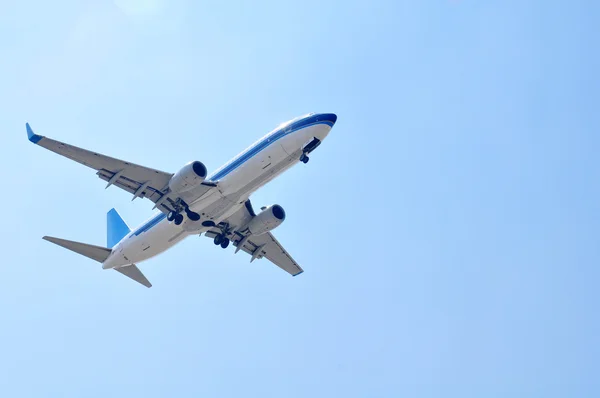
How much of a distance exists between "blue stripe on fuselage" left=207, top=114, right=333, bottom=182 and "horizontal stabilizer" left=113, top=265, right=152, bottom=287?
10.7 metres

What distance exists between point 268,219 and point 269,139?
740 centimetres

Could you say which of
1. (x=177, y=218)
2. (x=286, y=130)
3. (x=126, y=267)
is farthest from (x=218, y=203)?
(x=126, y=267)

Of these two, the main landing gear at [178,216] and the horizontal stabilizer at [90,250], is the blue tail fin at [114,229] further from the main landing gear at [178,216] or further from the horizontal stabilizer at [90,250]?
the main landing gear at [178,216]

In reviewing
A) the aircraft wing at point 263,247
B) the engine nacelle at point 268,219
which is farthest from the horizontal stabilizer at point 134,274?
the engine nacelle at point 268,219

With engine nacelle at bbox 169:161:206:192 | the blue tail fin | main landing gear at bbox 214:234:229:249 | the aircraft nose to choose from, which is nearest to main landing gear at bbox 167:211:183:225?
engine nacelle at bbox 169:161:206:192

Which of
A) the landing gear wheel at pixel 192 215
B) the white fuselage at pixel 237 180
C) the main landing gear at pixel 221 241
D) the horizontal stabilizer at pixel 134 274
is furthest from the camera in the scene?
the main landing gear at pixel 221 241

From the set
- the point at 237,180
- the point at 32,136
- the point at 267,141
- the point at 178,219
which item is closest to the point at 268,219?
the point at 237,180

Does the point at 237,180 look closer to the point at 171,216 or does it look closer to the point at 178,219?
the point at 178,219

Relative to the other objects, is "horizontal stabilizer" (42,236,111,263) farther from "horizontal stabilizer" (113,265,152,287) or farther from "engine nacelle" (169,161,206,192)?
"engine nacelle" (169,161,206,192)

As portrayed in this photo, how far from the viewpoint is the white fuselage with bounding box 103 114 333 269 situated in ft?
155

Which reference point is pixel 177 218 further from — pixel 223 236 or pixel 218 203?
pixel 223 236

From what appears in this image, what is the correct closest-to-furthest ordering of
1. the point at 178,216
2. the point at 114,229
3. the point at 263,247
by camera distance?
the point at 178,216 < the point at 114,229 < the point at 263,247

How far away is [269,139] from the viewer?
4788cm

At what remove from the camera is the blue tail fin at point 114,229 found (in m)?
57.2
